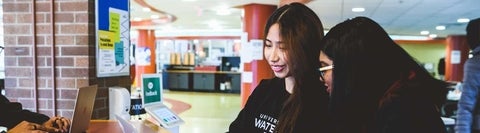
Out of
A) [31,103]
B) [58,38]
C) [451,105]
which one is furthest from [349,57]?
[451,105]

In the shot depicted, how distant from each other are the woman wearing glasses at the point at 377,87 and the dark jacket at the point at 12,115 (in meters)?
1.34

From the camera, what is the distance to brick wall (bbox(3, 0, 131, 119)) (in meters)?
2.25

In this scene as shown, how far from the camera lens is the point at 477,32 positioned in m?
2.16

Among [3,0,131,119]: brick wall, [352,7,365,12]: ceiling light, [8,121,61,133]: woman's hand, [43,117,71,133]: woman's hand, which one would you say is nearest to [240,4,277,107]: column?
[352,7,365,12]: ceiling light

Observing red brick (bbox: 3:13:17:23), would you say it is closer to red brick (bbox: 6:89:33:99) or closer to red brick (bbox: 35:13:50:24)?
red brick (bbox: 35:13:50:24)

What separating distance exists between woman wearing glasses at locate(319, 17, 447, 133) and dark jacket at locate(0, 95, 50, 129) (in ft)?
4.41

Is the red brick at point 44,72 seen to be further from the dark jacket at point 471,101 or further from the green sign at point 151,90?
the dark jacket at point 471,101

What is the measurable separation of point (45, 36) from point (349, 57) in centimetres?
198

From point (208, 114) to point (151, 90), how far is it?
5219 millimetres

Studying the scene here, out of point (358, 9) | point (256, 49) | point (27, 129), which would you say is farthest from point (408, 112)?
point (358, 9)

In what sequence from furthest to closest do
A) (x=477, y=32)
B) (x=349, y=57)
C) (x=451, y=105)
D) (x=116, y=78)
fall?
(x=451, y=105) → (x=116, y=78) → (x=477, y=32) → (x=349, y=57)

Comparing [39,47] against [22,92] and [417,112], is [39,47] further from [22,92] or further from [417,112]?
[417,112]

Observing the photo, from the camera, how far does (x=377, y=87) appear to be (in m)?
0.97

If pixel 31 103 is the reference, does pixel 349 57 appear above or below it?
above
